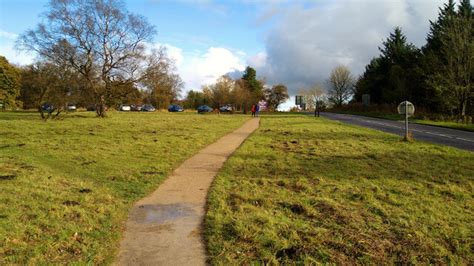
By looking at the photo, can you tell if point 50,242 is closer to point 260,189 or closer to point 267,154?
point 260,189

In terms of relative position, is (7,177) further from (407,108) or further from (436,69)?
(436,69)

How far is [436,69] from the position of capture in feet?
135

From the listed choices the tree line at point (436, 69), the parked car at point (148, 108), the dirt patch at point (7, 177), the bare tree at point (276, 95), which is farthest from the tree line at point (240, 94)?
the dirt patch at point (7, 177)

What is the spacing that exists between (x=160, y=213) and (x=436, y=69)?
136 feet

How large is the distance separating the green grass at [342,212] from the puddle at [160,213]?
445mm

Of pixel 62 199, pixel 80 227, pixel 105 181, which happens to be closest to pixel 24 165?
pixel 105 181

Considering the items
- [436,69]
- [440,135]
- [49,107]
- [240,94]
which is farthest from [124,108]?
[440,135]

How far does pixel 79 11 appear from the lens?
41.3 meters

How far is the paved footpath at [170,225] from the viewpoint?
4.58 meters

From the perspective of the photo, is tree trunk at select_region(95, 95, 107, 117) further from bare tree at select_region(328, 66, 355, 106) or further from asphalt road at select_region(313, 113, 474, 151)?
bare tree at select_region(328, 66, 355, 106)

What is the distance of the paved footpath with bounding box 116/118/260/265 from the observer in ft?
15.0

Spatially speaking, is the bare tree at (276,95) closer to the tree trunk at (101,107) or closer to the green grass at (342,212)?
the tree trunk at (101,107)

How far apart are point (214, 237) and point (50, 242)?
1898 mm

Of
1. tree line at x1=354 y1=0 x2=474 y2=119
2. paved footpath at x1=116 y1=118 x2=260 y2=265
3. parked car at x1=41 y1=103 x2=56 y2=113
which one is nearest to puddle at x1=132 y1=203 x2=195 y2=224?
paved footpath at x1=116 y1=118 x2=260 y2=265
